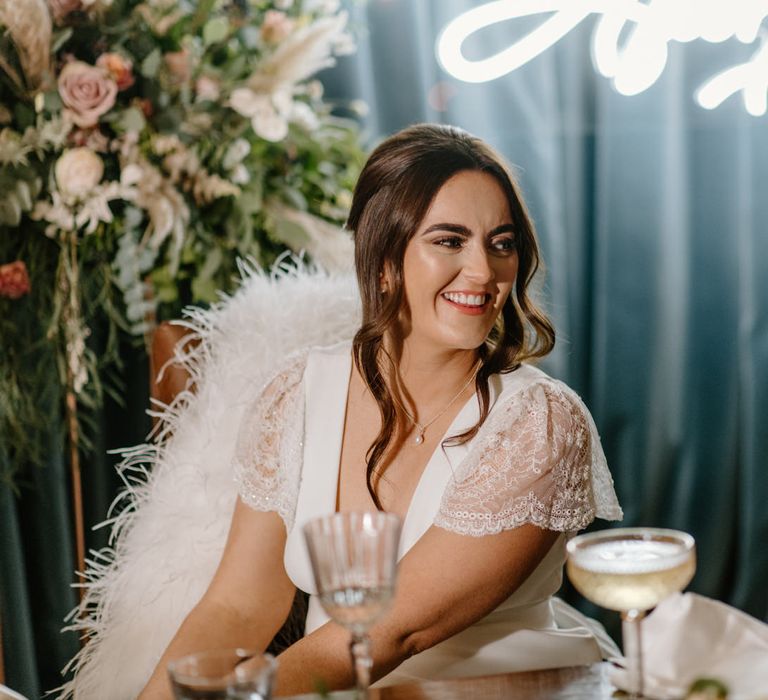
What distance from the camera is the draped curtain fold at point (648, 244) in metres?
3.16

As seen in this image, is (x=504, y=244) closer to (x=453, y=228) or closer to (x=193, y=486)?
(x=453, y=228)

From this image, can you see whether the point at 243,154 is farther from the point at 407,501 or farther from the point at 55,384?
the point at 407,501

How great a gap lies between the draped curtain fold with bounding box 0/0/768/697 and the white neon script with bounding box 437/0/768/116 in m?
0.21

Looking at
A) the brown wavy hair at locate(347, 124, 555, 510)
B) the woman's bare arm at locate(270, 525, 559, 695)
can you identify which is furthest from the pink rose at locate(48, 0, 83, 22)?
the woman's bare arm at locate(270, 525, 559, 695)

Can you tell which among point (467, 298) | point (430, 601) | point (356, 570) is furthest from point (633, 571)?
point (467, 298)

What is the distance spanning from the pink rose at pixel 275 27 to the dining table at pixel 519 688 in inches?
71.9

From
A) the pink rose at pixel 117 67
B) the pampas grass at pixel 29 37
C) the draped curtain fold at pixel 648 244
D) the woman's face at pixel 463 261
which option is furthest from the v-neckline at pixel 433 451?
the draped curtain fold at pixel 648 244

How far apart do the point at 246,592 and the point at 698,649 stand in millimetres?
934

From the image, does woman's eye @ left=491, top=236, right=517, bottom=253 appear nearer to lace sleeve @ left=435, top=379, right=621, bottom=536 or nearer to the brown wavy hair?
the brown wavy hair

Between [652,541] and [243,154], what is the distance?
1.72 m

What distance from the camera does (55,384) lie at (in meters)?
2.57

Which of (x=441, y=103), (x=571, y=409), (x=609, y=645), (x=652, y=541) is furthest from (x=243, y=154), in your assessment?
(x=652, y=541)

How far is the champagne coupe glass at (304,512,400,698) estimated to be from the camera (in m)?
1.02

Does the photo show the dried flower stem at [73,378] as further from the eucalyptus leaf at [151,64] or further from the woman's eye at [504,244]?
the woman's eye at [504,244]
